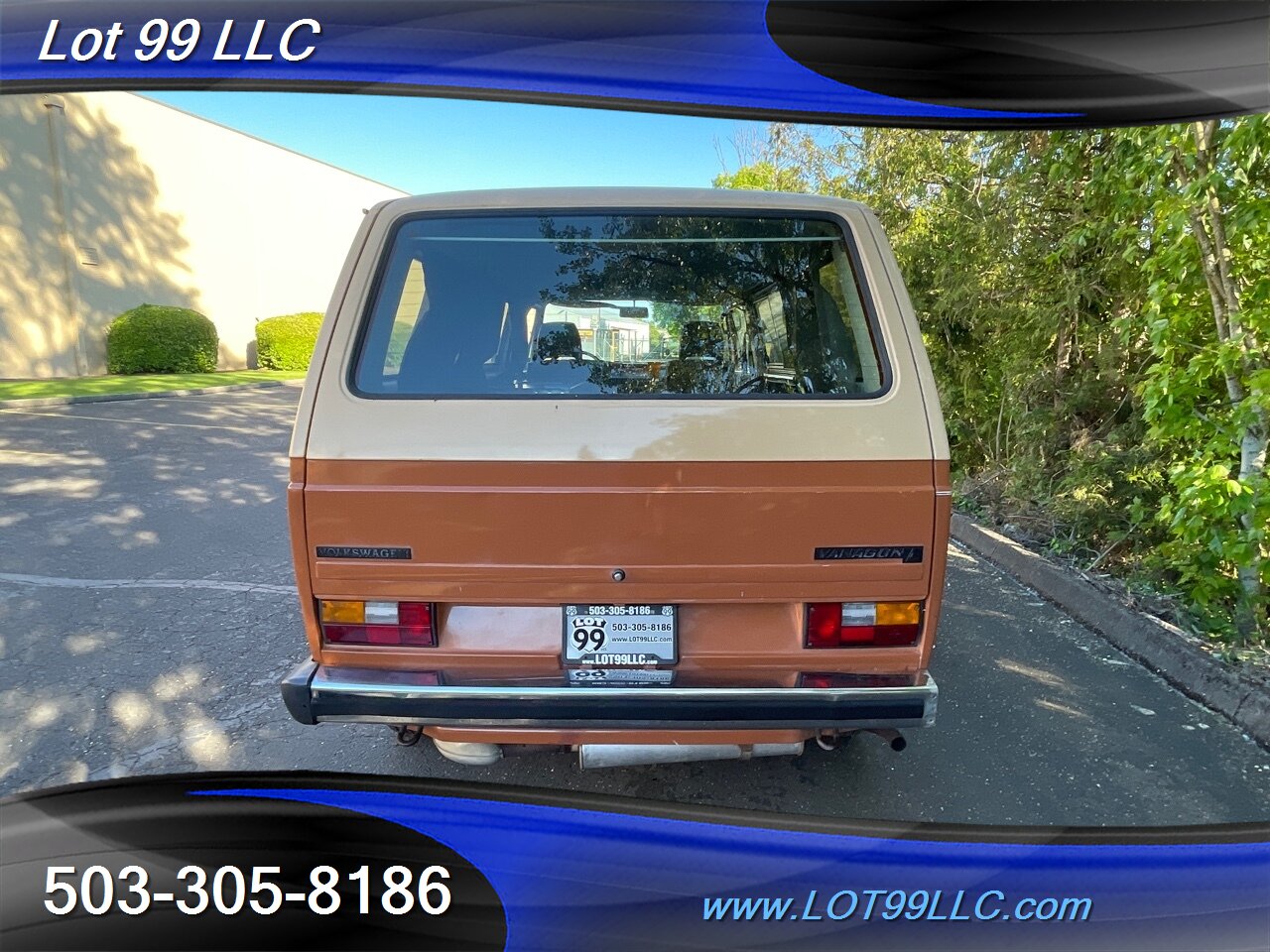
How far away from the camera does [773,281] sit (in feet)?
8.53

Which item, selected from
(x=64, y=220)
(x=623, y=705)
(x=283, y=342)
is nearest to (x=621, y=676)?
(x=623, y=705)

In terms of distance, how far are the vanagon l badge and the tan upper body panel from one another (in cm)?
28

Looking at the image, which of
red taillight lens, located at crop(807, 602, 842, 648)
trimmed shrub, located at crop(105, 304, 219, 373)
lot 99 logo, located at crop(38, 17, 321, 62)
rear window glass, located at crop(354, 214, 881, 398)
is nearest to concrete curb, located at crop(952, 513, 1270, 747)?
red taillight lens, located at crop(807, 602, 842, 648)

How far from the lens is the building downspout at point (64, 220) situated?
14.7 m

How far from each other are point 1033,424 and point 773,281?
4.68 metres

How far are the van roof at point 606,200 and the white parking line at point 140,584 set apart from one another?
3102 mm

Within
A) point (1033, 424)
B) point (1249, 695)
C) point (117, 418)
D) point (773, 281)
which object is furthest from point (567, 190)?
point (117, 418)

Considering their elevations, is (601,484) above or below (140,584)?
above

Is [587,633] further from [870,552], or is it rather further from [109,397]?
[109,397]

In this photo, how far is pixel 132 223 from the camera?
54.4ft

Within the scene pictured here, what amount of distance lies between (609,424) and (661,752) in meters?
1.07

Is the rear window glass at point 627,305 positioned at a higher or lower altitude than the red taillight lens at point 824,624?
higher

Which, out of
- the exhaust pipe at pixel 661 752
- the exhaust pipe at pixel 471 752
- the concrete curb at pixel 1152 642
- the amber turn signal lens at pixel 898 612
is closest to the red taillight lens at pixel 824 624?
the amber turn signal lens at pixel 898 612

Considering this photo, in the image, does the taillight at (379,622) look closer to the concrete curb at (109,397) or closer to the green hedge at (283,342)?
the concrete curb at (109,397)
